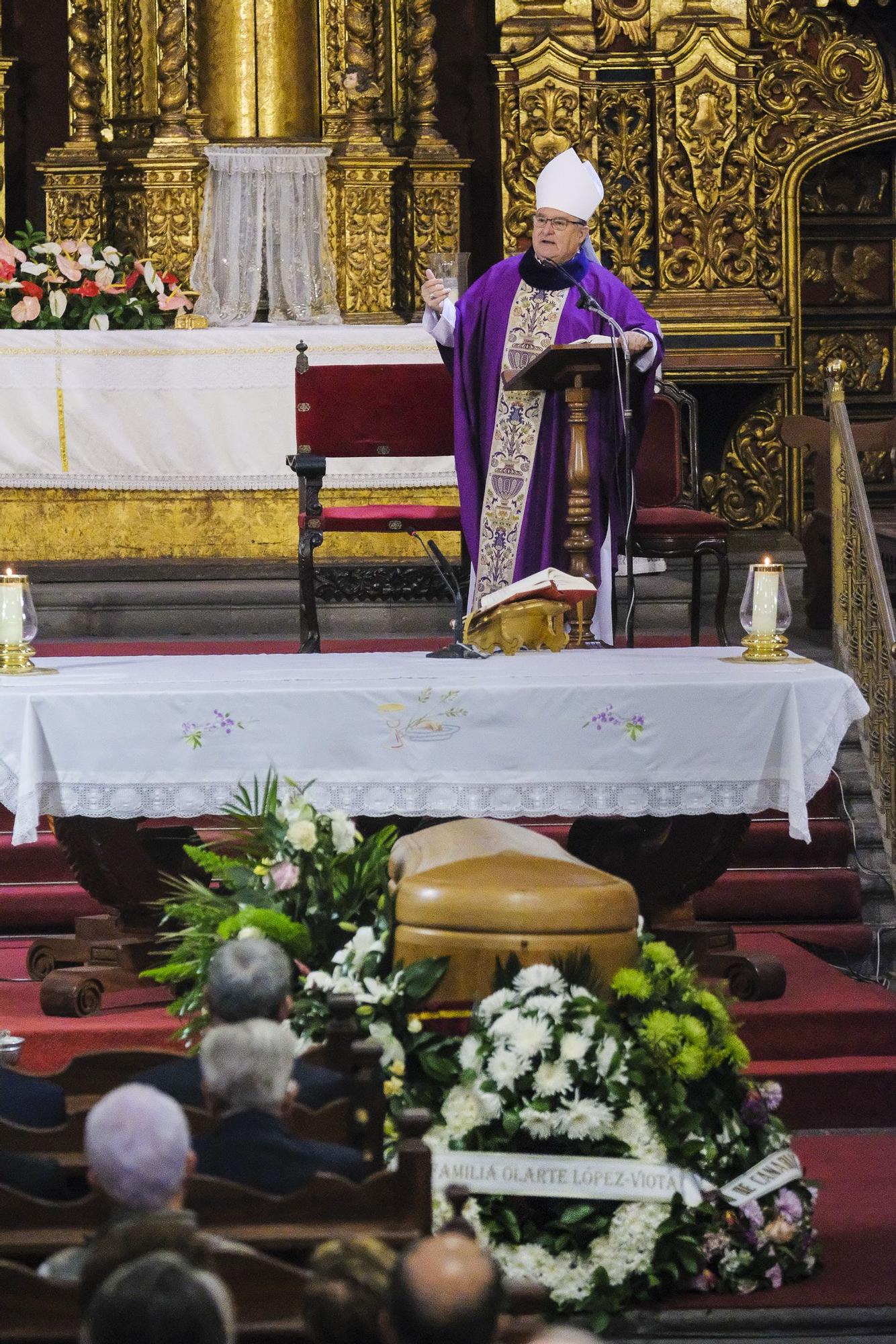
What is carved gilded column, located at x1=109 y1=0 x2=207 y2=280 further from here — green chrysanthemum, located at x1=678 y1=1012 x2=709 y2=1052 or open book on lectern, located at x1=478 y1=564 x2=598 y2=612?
green chrysanthemum, located at x1=678 y1=1012 x2=709 y2=1052

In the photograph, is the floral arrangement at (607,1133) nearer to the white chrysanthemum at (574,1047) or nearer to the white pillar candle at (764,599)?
the white chrysanthemum at (574,1047)

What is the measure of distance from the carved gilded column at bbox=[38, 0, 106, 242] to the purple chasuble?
14.1 ft

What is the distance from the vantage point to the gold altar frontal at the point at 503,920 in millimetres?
3658

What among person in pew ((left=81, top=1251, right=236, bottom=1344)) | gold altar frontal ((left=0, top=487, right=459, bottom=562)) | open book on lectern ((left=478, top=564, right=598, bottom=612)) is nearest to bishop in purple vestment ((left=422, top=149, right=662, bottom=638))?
open book on lectern ((left=478, top=564, right=598, bottom=612))

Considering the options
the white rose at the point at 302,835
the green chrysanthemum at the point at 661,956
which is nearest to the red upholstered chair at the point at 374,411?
the white rose at the point at 302,835

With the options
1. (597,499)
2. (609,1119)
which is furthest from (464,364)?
(609,1119)

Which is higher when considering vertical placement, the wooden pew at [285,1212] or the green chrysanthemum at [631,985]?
the wooden pew at [285,1212]

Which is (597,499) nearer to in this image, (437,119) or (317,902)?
(317,902)

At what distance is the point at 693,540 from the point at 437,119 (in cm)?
427

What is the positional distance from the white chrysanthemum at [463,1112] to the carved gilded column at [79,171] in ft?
25.4

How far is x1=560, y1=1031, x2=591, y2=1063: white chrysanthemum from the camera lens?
3.49m

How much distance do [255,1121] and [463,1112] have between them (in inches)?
35.4

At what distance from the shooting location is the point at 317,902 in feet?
13.0

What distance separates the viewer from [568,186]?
6082 mm
